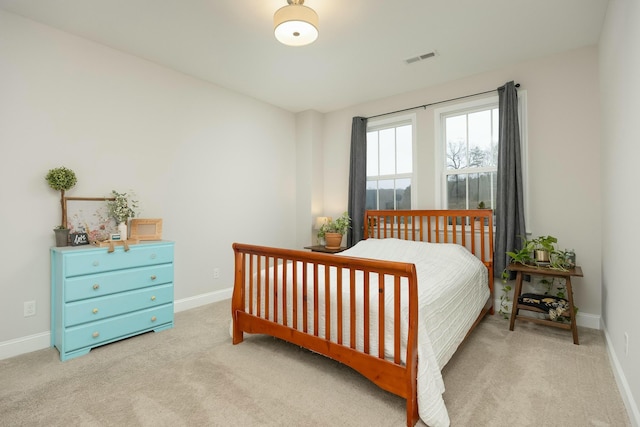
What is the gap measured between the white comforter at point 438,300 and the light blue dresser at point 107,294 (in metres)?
1.90

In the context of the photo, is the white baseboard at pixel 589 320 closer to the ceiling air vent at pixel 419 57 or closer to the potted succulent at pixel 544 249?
the potted succulent at pixel 544 249

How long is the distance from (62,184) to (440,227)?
368cm

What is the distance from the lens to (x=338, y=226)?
4215 mm

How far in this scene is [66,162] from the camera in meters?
2.62

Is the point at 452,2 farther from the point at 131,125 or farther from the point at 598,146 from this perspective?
the point at 131,125

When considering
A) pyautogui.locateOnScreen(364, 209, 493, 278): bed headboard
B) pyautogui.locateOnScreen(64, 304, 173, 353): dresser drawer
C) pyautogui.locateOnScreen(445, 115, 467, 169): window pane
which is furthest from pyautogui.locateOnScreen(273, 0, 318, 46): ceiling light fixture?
pyautogui.locateOnScreen(64, 304, 173, 353): dresser drawer

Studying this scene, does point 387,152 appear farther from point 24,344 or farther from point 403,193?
point 24,344

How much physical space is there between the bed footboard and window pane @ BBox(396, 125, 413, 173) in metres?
2.12

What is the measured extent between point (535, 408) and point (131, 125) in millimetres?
3772

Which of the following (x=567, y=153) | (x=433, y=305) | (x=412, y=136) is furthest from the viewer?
(x=412, y=136)

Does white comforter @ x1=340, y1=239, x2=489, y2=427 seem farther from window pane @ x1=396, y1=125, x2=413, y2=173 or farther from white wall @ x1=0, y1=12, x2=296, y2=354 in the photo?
white wall @ x1=0, y1=12, x2=296, y2=354

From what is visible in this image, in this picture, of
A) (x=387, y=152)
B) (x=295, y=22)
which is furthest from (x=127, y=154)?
(x=387, y=152)

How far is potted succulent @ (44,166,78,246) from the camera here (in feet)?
8.14

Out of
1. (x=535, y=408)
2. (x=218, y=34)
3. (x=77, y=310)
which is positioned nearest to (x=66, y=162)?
(x=77, y=310)
